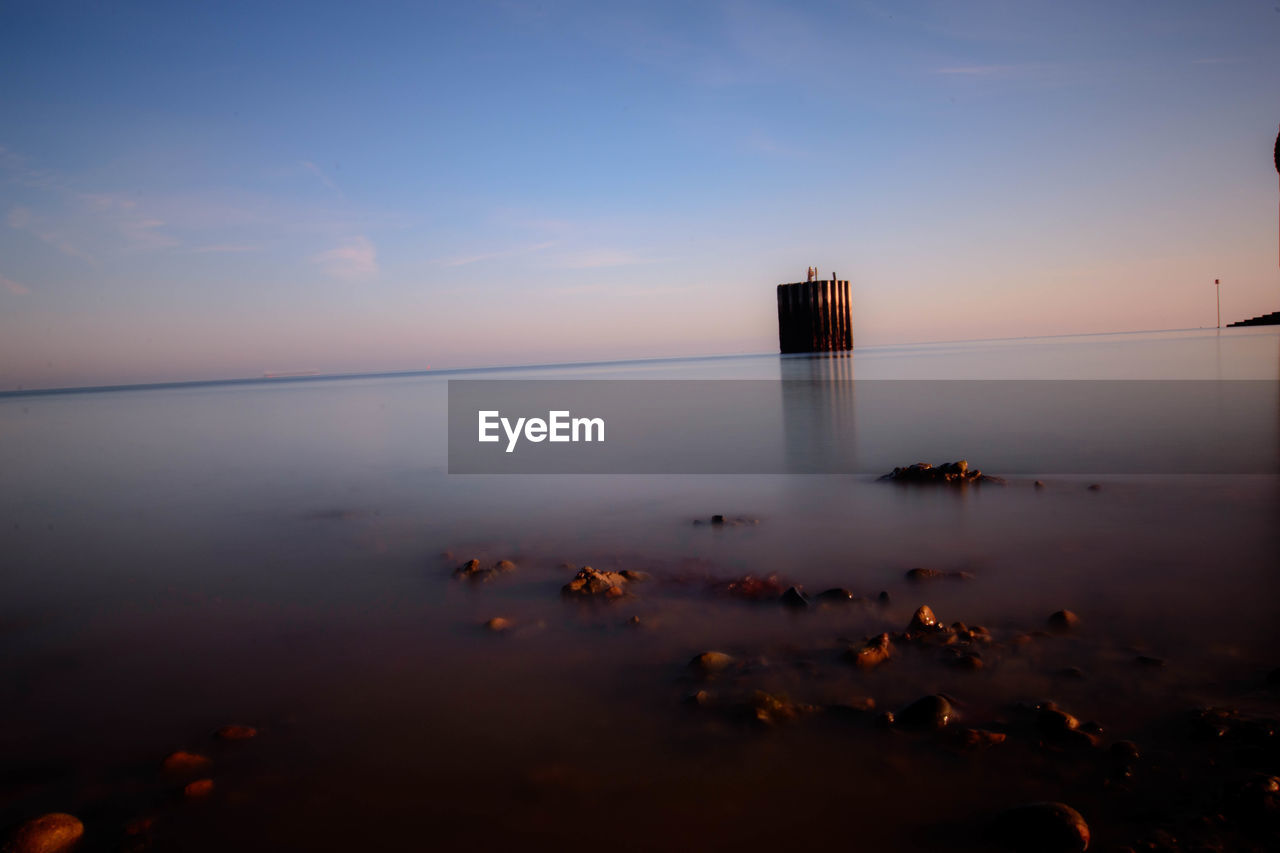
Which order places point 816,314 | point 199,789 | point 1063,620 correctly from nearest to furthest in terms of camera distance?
point 199,789 → point 1063,620 → point 816,314

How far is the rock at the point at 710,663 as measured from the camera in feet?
9.41

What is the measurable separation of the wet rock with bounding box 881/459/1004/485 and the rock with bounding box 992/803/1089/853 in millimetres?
5089

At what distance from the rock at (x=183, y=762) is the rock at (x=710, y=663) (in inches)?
74.9

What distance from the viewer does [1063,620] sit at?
3100mm

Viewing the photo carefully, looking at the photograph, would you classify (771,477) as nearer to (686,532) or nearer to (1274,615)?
(686,532)

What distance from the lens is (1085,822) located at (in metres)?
1.82

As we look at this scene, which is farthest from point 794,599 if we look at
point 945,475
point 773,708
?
point 945,475

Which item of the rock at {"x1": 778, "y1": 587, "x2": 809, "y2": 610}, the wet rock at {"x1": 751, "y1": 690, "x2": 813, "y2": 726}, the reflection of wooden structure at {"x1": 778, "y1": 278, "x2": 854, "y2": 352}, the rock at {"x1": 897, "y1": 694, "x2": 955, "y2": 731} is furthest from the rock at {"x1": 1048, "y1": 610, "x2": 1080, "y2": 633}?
the reflection of wooden structure at {"x1": 778, "y1": 278, "x2": 854, "y2": 352}

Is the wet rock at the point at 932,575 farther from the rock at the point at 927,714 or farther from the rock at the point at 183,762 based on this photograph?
the rock at the point at 183,762

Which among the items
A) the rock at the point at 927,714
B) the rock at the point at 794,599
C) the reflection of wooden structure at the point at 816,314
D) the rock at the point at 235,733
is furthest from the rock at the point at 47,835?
the reflection of wooden structure at the point at 816,314

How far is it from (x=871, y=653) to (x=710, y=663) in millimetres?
707

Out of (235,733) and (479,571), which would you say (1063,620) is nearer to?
(479,571)

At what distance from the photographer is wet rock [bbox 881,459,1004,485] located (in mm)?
6567

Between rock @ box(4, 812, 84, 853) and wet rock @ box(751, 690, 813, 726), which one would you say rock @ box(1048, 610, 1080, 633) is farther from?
rock @ box(4, 812, 84, 853)
